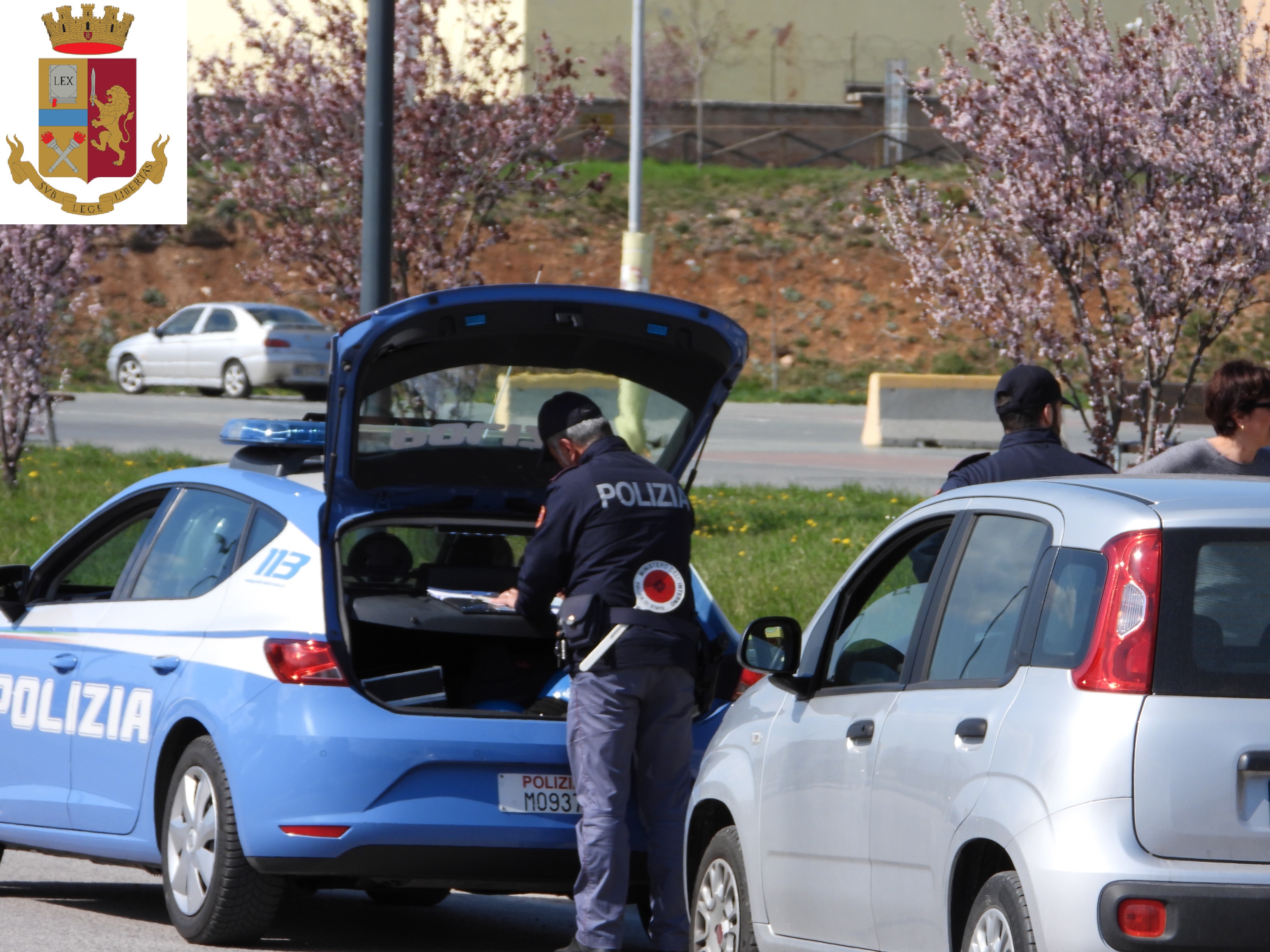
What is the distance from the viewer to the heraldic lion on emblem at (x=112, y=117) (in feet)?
56.1

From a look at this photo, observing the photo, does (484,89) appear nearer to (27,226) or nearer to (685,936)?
(27,226)

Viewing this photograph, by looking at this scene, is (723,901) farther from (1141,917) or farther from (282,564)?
(1141,917)

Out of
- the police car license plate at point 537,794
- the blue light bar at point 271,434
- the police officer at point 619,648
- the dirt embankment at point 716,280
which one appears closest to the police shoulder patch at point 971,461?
the police officer at point 619,648

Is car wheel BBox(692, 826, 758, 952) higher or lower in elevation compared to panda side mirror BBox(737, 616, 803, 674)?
lower

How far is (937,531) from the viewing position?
5.11m

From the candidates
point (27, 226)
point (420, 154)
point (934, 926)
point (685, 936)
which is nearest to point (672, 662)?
point (685, 936)

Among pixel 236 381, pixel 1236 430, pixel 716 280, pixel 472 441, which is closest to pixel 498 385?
pixel 472 441

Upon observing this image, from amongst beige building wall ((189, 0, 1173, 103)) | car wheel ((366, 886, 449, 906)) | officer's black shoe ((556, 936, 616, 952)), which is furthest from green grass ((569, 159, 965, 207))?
officer's black shoe ((556, 936, 616, 952))

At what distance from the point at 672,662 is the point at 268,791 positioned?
51.7 inches

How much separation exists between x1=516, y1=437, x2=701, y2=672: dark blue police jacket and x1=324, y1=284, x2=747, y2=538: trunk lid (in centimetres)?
66

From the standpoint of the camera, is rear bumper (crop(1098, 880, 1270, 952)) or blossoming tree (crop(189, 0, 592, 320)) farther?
blossoming tree (crop(189, 0, 592, 320))

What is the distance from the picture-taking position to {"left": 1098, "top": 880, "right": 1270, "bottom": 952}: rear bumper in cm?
378

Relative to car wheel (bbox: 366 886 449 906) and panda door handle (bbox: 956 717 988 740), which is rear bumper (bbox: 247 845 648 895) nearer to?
car wheel (bbox: 366 886 449 906)

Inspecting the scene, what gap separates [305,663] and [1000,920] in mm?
2745
